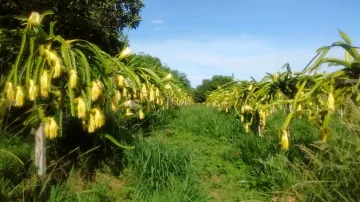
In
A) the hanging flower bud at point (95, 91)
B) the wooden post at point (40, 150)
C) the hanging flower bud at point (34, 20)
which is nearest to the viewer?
the hanging flower bud at point (95, 91)

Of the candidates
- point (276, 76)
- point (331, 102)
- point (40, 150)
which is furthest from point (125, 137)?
point (331, 102)

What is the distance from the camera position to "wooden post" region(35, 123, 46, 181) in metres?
2.63

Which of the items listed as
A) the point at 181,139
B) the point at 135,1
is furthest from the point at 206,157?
the point at 135,1

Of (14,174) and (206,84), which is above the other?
(206,84)

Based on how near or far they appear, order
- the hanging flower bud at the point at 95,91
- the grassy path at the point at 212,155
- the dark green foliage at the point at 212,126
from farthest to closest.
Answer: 1. the dark green foliage at the point at 212,126
2. the grassy path at the point at 212,155
3. the hanging flower bud at the point at 95,91

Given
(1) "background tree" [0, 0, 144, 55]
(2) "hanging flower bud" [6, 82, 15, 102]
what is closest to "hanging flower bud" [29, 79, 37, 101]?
(2) "hanging flower bud" [6, 82, 15, 102]

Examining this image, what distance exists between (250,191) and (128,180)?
1.31 m

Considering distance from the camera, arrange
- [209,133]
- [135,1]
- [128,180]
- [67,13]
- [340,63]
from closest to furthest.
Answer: [340,63] → [128,180] → [67,13] → [209,133] → [135,1]

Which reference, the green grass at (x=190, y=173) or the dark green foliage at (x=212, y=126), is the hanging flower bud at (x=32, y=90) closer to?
the green grass at (x=190, y=173)

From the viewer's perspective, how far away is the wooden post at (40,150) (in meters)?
2.63

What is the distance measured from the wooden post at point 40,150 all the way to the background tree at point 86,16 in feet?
7.08

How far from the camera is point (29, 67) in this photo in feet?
7.42

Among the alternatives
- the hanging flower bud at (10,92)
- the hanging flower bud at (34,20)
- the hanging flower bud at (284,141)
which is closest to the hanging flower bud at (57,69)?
the hanging flower bud at (10,92)

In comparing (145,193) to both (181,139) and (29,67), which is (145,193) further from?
(181,139)
